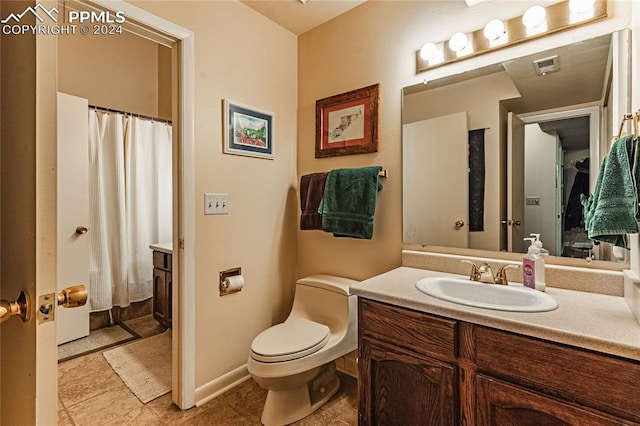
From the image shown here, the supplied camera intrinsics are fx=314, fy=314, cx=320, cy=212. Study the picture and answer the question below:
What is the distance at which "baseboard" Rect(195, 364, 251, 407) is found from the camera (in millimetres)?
1745

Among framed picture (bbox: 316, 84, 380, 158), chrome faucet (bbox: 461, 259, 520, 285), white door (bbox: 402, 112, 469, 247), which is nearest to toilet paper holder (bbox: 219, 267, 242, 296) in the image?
framed picture (bbox: 316, 84, 380, 158)

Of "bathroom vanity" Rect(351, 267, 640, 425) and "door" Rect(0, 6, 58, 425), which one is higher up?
"door" Rect(0, 6, 58, 425)

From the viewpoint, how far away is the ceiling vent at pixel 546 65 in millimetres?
1360

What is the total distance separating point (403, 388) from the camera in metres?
1.22

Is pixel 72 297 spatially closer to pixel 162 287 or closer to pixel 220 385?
pixel 220 385

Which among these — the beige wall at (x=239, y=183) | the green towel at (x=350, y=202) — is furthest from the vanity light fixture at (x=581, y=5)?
the beige wall at (x=239, y=183)

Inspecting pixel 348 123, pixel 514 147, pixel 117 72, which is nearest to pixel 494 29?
pixel 514 147

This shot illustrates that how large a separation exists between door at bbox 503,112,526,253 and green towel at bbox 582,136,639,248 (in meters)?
0.45

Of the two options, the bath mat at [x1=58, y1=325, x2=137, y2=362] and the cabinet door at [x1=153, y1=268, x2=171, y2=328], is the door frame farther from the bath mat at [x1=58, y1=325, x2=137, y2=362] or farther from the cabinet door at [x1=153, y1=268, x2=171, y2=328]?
the bath mat at [x1=58, y1=325, x2=137, y2=362]

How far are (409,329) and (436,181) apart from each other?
85 centimetres

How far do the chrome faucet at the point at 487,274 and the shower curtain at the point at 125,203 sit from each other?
272cm

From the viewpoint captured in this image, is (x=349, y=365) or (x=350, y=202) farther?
(x=349, y=365)

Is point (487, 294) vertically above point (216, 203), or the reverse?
point (216, 203)

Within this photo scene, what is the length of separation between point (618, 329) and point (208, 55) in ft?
6.91
